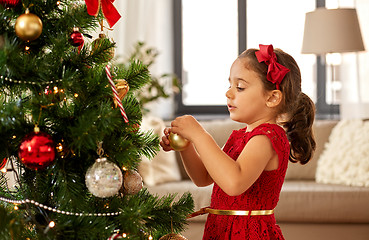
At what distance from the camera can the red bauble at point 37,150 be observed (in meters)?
0.93

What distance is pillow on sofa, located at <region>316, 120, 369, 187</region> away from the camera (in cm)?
289

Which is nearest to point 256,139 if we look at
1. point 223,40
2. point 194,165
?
point 194,165

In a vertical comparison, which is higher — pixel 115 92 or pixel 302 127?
pixel 115 92

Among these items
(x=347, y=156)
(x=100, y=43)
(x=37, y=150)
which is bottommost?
(x=347, y=156)

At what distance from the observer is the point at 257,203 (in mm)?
1398

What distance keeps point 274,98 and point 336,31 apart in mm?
2245

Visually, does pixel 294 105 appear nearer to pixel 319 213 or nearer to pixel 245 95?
pixel 245 95

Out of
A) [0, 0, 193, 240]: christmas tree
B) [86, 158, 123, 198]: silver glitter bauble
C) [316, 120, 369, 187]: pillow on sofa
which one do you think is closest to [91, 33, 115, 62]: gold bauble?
[0, 0, 193, 240]: christmas tree

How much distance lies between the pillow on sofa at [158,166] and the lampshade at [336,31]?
125 centimetres

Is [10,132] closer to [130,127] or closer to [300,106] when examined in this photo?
[130,127]

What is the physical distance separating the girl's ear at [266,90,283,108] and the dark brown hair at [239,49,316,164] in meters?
0.01

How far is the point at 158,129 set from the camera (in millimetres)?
3115

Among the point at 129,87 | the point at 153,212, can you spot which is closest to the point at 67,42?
the point at 129,87

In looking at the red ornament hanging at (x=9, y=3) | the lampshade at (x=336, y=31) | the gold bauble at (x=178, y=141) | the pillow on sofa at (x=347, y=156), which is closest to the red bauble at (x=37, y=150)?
the red ornament hanging at (x=9, y=3)
